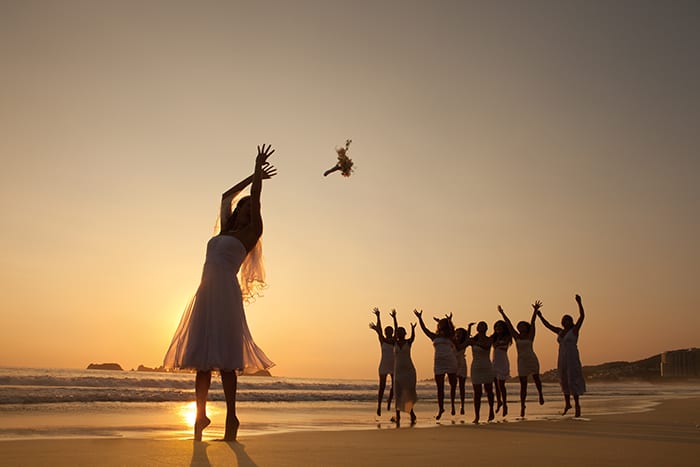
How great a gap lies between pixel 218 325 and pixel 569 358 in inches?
438

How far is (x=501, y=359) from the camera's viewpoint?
1684 cm

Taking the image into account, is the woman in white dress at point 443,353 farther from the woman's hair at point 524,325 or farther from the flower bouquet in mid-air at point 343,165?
the flower bouquet in mid-air at point 343,165

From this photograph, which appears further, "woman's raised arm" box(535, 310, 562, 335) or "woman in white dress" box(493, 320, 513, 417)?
"woman in white dress" box(493, 320, 513, 417)

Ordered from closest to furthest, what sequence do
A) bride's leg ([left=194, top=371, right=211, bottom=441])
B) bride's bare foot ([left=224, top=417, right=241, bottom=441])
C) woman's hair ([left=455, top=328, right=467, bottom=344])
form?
bride's bare foot ([left=224, top=417, right=241, bottom=441]) < bride's leg ([left=194, top=371, right=211, bottom=441]) < woman's hair ([left=455, top=328, right=467, bottom=344])

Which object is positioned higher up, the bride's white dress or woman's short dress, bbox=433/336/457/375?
the bride's white dress

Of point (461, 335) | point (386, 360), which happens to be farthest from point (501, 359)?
point (386, 360)

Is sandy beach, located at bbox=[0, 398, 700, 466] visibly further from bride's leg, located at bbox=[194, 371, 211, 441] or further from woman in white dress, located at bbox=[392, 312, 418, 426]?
woman in white dress, located at bbox=[392, 312, 418, 426]

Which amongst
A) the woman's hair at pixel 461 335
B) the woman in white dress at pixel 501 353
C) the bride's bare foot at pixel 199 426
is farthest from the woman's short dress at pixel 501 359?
the bride's bare foot at pixel 199 426

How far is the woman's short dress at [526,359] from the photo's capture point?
16406 millimetres

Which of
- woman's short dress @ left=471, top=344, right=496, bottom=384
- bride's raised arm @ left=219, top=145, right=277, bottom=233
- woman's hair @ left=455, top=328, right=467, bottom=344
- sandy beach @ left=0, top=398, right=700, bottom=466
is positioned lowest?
sandy beach @ left=0, top=398, right=700, bottom=466

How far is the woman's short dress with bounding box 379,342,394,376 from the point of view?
57.5ft

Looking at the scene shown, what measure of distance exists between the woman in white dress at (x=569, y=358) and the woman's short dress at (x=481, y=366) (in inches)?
64.8

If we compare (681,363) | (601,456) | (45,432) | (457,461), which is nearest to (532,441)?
(601,456)

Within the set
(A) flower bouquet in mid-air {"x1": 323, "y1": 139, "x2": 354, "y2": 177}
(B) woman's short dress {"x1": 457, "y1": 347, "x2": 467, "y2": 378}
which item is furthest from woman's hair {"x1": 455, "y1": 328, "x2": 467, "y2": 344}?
(A) flower bouquet in mid-air {"x1": 323, "y1": 139, "x2": 354, "y2": 177}
